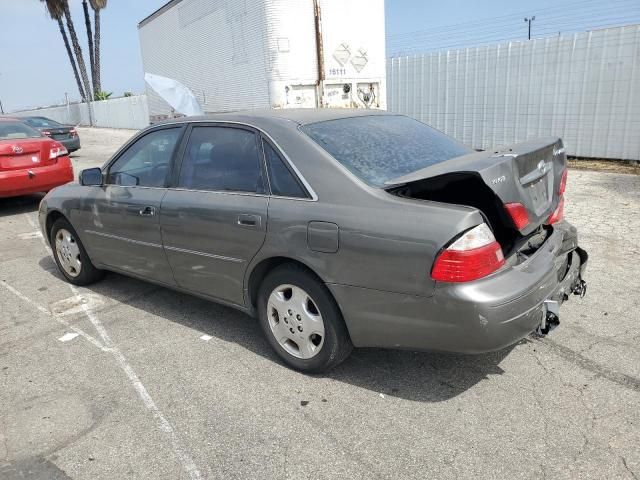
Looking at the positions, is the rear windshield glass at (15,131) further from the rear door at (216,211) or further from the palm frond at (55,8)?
the palm frond at (55,8)

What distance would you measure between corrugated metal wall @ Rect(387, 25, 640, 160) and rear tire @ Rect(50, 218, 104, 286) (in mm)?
9219

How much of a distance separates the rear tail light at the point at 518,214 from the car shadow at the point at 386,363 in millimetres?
974

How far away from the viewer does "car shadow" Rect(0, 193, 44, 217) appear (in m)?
9.09

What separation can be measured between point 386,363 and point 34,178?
730 centimetres

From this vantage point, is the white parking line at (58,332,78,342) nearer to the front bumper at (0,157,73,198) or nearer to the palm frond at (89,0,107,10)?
the front bumper at (0,157,73,198)

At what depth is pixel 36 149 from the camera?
8.55 m

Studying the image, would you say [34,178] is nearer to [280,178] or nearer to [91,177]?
[91,177]

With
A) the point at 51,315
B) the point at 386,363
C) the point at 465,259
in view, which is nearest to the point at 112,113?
the point at 51,315

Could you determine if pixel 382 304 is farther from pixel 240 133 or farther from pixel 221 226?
pixel 240 133

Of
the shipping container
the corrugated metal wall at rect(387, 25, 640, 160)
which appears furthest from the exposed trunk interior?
the corrugated metal wall at rect(387, 25, 640, 160)

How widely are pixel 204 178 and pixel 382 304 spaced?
5.43 feet

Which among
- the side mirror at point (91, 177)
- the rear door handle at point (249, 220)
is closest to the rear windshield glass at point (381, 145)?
the rear door handle at point (249, 220)

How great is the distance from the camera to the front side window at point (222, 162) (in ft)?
11.4

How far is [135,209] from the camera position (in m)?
4.12
